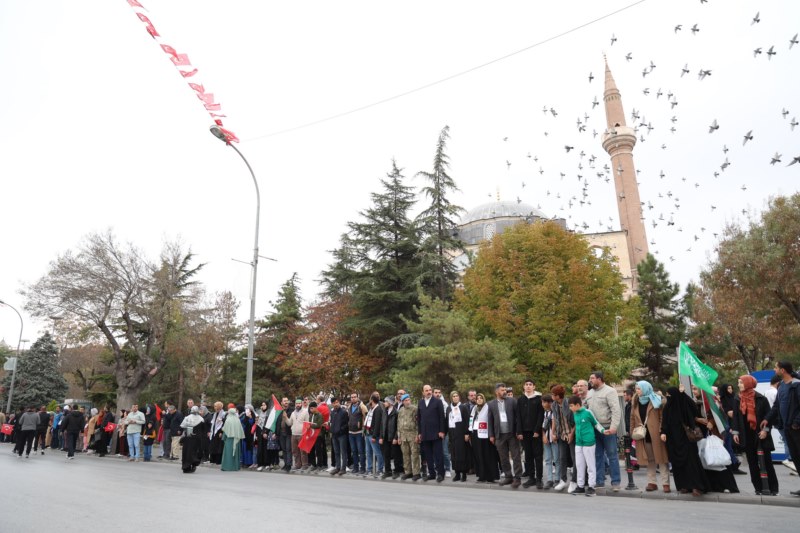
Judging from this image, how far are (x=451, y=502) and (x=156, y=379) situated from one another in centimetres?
3525

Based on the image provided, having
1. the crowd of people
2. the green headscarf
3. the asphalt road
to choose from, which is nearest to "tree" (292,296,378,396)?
the crowd of people

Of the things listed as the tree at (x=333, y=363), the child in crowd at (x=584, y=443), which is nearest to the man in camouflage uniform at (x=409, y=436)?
the child in crowd at (x=584, y=443)

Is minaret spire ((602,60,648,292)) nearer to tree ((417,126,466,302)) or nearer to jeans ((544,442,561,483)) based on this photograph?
tree ((417,126,466,302))

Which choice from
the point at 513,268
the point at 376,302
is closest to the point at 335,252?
the point at 376,302

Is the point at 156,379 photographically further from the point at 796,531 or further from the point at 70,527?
the point at 796,531

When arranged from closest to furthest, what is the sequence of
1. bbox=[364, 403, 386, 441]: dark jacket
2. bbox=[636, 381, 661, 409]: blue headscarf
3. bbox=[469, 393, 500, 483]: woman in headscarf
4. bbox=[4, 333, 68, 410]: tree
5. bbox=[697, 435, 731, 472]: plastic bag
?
1. bbox=[697, 435, 731, 472]: plastic bag
2. bbox=[636, 381, 661, 409]: blue headscarf
3. bbox=[469, 393, 500, 483]: woman in headscarf
4. bbox=[364, 403, 386, 441]: dark jacket
5. bbox=[4, 333, 68, 410]: tree

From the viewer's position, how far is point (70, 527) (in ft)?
20.0

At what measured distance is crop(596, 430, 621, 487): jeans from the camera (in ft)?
32.8

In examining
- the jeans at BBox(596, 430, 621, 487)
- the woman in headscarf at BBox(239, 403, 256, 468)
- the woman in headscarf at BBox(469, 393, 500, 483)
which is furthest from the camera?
the woman in headscarf at BBox(239, 403, 256, 468)

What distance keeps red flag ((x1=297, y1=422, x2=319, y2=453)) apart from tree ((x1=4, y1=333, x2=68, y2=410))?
48072 millimetres

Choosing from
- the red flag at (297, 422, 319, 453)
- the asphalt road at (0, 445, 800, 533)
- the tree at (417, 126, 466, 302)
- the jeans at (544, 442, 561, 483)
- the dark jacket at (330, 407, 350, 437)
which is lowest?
the asphalt road at (0, 445, 800, 533)

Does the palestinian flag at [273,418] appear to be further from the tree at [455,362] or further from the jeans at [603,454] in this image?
the jeans at [603,454]

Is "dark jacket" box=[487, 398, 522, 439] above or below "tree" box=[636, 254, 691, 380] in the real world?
below

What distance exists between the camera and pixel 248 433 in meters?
16.6
